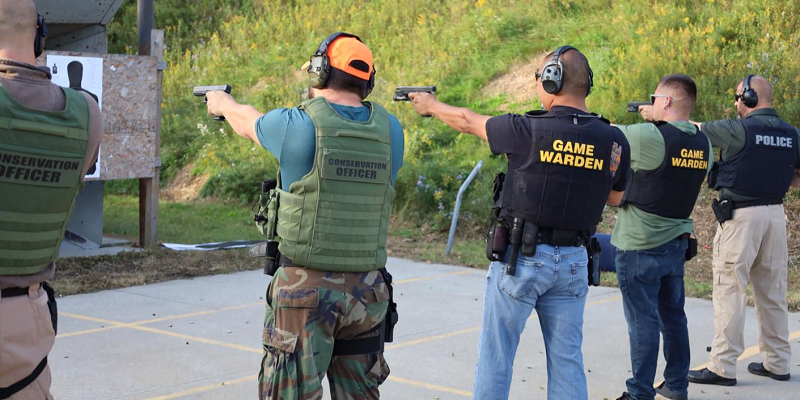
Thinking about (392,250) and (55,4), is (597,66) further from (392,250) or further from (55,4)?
(55,4)

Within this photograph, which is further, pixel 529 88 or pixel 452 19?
pixel 452 19

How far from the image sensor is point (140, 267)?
9617 mm

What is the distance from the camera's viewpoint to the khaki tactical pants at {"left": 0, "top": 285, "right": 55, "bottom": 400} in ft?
9.68

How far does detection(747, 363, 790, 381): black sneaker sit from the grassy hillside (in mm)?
6242

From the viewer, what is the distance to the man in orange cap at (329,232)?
342cm

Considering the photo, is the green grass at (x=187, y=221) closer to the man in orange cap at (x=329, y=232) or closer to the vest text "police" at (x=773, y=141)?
the vest text "police" at (x=773, y=141)

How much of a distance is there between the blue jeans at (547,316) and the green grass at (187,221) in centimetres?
793

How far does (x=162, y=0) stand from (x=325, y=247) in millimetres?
20813

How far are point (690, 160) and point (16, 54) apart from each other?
12.5 feet

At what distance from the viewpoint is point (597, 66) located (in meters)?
14.4

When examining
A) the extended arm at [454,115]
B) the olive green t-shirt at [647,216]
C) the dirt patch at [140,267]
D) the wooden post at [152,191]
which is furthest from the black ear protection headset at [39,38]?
the wooden post at [152,191]

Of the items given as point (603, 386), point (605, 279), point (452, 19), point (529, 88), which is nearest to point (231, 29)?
point (452, 19)

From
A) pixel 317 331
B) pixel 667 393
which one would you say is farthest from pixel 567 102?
pixel 667 393

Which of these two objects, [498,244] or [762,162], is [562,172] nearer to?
[498,244]
